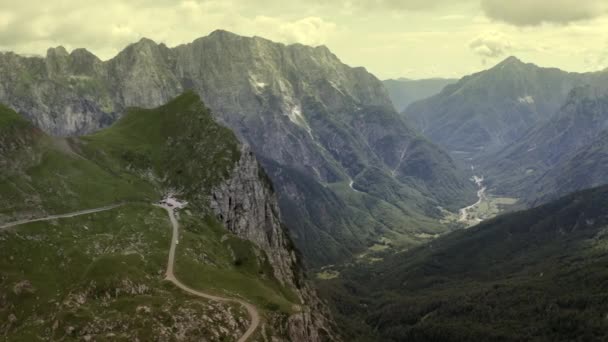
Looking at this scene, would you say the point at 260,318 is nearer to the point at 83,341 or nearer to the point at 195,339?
the point at 195,339

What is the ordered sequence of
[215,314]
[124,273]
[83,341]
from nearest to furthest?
[83,341] → [215,314] → [124,273]

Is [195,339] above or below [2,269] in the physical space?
below

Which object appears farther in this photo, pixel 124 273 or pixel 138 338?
pixel 124 273

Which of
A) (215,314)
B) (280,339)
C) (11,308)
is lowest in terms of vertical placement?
(280,339)

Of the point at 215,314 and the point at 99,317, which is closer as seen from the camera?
the point at 99,317

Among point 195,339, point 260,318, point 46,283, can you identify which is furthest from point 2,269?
point 260,318

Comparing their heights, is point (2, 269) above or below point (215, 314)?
above

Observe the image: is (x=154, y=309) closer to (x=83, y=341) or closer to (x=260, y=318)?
(x=83, y=341)

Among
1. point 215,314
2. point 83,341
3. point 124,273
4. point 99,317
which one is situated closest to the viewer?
point 83,341

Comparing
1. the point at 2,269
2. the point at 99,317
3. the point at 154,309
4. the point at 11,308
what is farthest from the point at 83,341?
the point at 2,269
